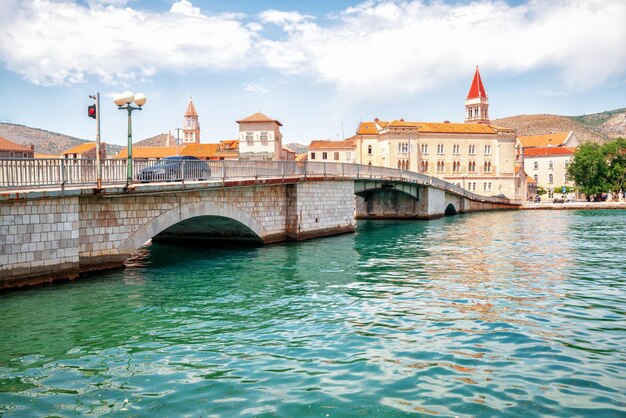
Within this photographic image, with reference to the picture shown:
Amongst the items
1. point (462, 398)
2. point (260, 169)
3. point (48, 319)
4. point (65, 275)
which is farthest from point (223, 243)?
point (462, 398)

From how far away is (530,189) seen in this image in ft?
368

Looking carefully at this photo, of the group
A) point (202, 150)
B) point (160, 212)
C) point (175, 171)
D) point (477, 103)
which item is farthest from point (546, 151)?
point (160, 212)

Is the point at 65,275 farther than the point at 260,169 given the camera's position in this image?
No

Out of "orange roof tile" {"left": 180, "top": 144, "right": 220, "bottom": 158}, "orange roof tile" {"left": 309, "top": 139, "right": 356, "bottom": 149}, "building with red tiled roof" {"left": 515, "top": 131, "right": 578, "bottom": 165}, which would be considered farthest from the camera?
"building with red tiled roof" {"left": 515, "top": 131, "right": 578, "bottom": 165}

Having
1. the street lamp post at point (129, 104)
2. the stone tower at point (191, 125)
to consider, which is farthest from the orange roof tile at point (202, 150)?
the street lamp post at point (129, 104)

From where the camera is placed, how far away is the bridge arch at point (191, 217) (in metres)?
19.9

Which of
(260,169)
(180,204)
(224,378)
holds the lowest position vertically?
(224,378)

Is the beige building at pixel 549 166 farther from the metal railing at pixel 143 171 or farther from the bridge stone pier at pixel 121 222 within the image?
the bridge stone pier at pixel 121 222

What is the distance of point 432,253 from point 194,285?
12.9 meters

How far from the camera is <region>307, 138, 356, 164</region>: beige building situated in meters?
93.3

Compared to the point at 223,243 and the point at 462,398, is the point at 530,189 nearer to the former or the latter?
the point at 223,243

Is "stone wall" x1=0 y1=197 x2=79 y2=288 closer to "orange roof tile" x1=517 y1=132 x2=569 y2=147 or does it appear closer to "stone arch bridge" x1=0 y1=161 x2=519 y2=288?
"stone arch bridge" x1=0 y1=161 x2=519 y2=288

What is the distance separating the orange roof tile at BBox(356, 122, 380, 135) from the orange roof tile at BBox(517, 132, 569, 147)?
2139 inches

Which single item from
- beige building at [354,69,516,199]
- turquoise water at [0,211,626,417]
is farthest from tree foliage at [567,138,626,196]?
turquoise water at [0,211,626,417]
